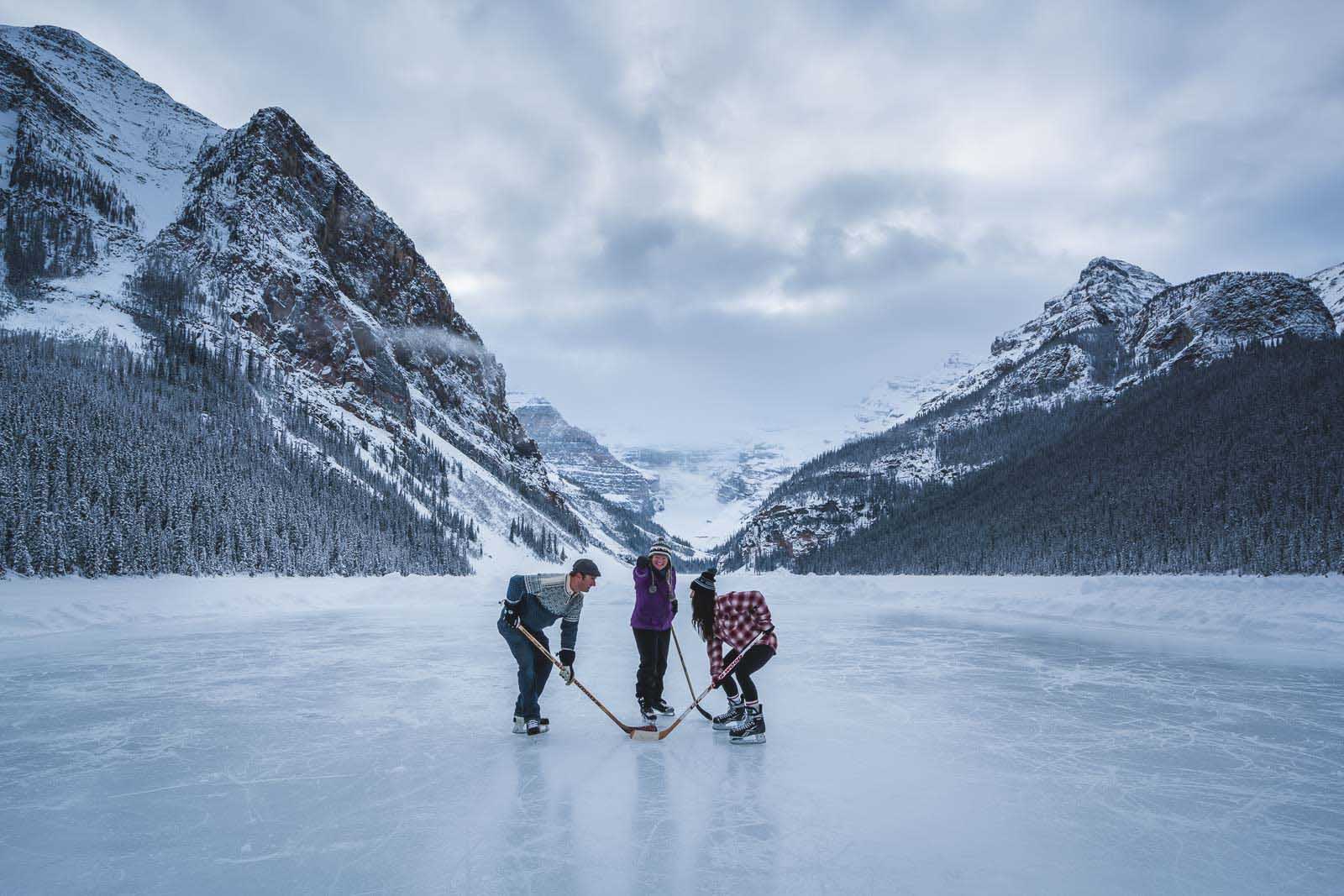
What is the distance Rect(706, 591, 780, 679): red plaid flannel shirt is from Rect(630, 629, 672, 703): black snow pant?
2.65 ft

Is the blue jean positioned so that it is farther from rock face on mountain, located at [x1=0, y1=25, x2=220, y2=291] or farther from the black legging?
rock face on mountain, located at [x1=0, y1=25, x2=220, y2=291]

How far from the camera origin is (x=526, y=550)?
403 ft

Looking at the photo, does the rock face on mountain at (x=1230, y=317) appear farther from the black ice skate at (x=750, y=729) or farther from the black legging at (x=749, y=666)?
the black ice skate at (x=750, y=729)

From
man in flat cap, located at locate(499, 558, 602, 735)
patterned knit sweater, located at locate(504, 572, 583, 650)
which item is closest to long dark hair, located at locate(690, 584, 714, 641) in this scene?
man in flat cap, located at locate(499, 558, 602, 735)

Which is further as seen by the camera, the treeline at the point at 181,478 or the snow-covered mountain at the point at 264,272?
the snow-covered mountain at the point at 264,272

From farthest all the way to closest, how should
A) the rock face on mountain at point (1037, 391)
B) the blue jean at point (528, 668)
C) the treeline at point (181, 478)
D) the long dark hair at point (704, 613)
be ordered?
the rock face on mountain at point (1037, 391) → the treeline at point (181, 478) → the long dark hair at point (704, 613) → the blue jean at point (528, 668)

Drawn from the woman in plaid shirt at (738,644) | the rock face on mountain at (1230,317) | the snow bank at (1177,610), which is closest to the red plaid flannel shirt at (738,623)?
the woman in plaid shirt at (738,644)

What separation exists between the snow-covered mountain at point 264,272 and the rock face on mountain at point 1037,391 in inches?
2200

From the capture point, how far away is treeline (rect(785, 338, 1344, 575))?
4691 cm

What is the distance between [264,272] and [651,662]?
Result: 144226 millimetres

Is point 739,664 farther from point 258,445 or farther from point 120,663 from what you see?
→ point 258,445

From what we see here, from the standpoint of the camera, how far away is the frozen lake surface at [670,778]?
443 cm

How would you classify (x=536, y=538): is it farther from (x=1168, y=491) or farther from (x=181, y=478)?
(x=1168, y=491)

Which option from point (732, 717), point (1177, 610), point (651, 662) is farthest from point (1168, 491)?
point (651, 662)
